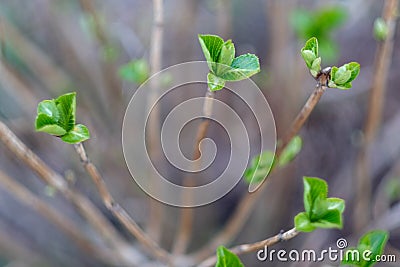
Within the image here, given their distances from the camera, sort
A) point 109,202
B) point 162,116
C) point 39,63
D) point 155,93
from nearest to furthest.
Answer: point 109,202 < point 155,93 < point 39,63 < point 162,116

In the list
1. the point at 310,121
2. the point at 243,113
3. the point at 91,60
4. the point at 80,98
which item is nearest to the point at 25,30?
the point at 91,60

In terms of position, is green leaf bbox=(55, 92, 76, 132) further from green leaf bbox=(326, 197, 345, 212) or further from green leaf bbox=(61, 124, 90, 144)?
green leaf bbox=(326, 197, 345, 212)

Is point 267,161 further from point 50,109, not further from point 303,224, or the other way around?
point 50,109

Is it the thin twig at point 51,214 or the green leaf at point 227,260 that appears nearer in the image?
the green leaf at point 227,260

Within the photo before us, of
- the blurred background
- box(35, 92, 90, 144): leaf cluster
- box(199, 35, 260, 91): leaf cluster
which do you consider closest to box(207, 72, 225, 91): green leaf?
box(199, 35, 260, 91): leaf cluster

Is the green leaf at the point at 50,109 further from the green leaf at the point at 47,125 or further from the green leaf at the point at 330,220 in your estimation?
the green leaf at the point at 330,220

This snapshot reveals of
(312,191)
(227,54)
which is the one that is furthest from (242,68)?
(312,191)

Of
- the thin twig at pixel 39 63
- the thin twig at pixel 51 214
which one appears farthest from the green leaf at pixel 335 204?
the thin twig at pixel 39 63
